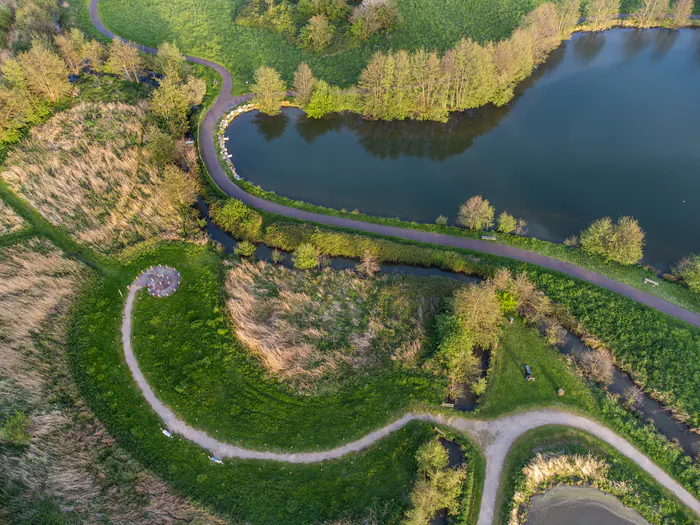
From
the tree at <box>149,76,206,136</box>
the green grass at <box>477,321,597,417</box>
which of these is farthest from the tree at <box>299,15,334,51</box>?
the green grass at <box>477,321,597,417</box>

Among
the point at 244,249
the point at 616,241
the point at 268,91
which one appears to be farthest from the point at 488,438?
the point at 268,91

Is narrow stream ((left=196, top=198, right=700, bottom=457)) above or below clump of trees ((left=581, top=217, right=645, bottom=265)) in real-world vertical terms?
below

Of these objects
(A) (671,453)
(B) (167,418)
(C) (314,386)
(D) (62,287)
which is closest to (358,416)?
(C) (314,386)

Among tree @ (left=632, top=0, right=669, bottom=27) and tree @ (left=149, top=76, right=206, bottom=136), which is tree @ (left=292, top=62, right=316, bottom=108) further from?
tree @ (left=632, top=0, right=669, bottom=27)

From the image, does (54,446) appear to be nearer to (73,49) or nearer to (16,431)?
(16,431)

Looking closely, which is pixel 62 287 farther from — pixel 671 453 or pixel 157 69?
pixel 671 453
